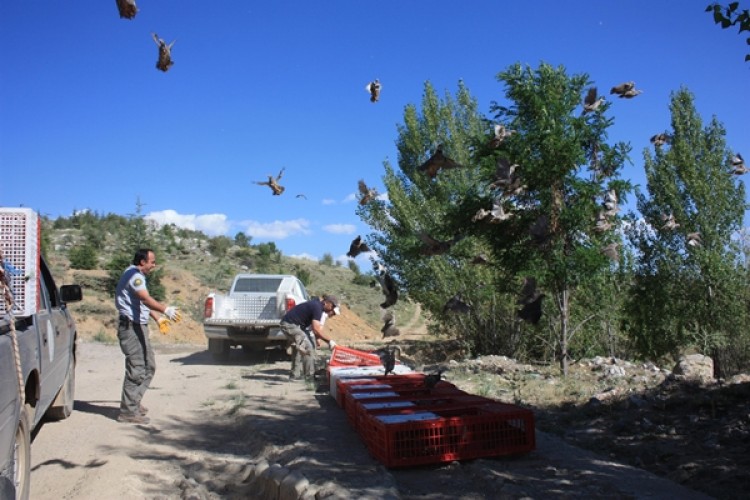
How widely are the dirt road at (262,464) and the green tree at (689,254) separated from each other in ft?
58.1

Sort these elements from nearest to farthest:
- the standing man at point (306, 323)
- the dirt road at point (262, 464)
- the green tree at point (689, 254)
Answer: the dirt road at point (262, 464), the standing man at point (306, 323), the green tree at point (689, 254)

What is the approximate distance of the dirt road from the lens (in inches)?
175

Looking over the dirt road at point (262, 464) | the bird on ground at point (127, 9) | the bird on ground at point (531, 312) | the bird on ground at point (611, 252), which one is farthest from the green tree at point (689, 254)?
the bird on ground at point (127, 9)

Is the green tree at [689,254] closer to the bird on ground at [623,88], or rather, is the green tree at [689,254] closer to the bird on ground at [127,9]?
the bird on ground at [623,88]

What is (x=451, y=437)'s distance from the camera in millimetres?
5152

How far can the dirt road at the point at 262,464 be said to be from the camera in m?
4.43

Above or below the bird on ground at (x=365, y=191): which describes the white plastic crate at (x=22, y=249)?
below

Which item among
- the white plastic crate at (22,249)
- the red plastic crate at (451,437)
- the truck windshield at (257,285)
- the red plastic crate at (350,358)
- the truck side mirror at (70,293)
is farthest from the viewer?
the truck windshield at (257,285)

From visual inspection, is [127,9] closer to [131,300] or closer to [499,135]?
[131,300]

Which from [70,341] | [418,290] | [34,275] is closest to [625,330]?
[418,290]

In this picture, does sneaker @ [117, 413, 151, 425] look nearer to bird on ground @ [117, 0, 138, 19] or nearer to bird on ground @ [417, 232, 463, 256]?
bird on ground @ [417, 232, 463, 256]

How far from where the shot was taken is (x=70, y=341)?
7055 millimetres

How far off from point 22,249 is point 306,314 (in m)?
6.29

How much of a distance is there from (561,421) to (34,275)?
5910 mm
